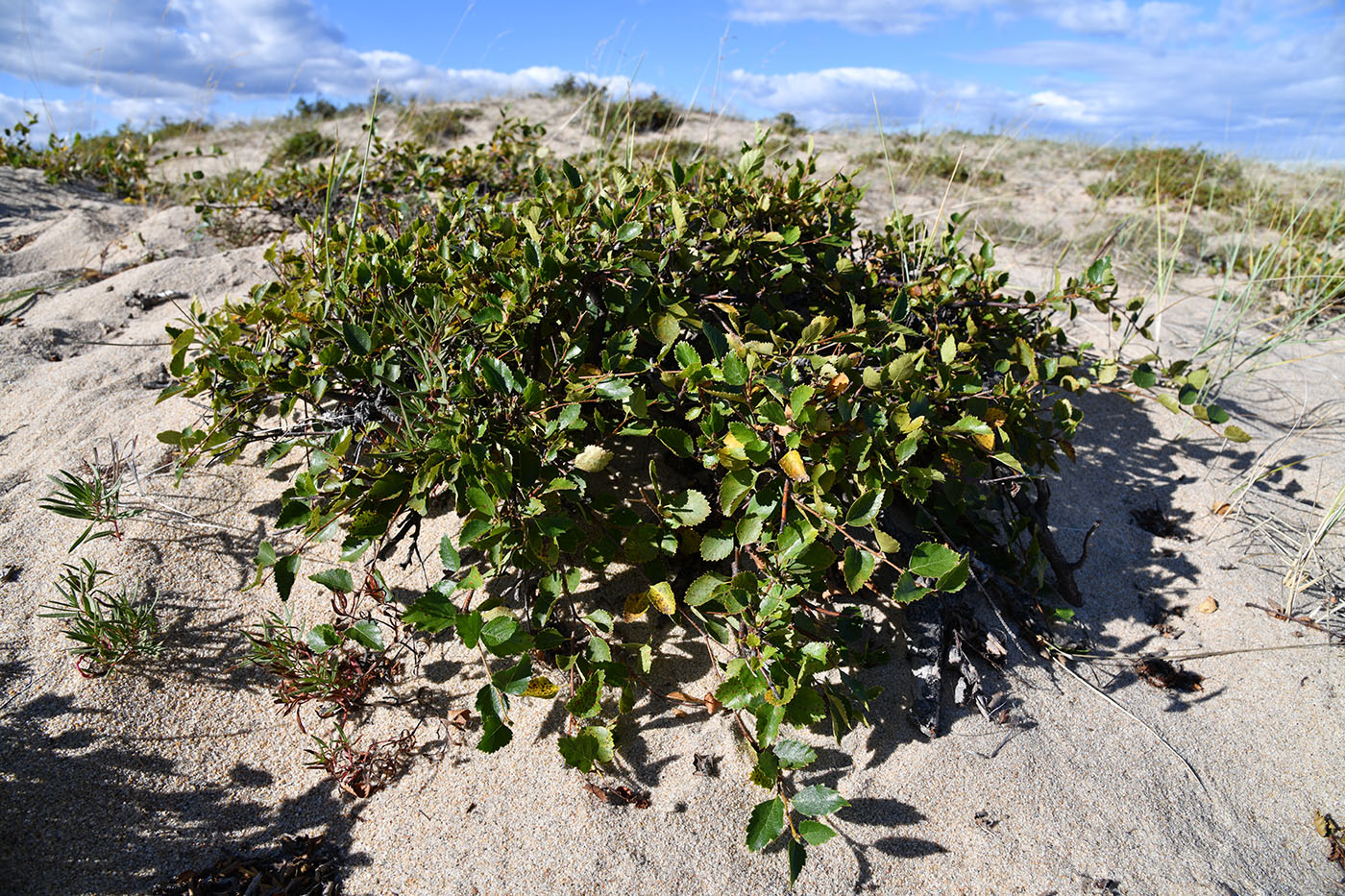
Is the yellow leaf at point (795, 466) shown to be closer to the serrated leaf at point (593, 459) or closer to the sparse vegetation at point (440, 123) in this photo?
the serrated leaf at point (593, 459)

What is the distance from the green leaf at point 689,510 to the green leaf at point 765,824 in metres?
0.59

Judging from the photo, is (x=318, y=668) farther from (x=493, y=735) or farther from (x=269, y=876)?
(x=493, y=735)

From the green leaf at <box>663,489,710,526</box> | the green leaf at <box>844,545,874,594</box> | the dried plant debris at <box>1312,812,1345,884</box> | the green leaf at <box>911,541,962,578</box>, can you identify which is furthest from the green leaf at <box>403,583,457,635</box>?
the dried plant debris at <box>1312,812,1345,884</box>

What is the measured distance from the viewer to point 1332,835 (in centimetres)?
178

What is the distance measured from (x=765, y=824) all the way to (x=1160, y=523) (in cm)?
201

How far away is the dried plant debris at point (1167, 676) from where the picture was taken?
6.84 ft

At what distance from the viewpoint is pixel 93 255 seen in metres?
4.05

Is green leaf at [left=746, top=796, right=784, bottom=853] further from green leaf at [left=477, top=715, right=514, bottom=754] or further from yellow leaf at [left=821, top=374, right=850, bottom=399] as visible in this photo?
yellow leaf at [left=821, top=374, right=850, bottom=399]

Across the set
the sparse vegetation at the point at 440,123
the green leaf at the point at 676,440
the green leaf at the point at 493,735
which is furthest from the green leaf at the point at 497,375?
the sparse vegetation at the point at 440,123

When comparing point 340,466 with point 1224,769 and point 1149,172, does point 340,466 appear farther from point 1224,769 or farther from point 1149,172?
point 1149,172

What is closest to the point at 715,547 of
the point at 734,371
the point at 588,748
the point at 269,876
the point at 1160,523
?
the point at 734,371

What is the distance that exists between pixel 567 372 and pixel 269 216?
3747 millimetres

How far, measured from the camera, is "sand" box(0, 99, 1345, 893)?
1538mm

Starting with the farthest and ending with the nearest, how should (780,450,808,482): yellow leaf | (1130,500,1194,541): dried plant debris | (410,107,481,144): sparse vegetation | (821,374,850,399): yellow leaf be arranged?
(410,107,481,144): sparse vegetation → (1130,500,1194,541): dried plant debris → (821,374,850,399): yellow leaf → (780,450,808,482): yellow leaf
